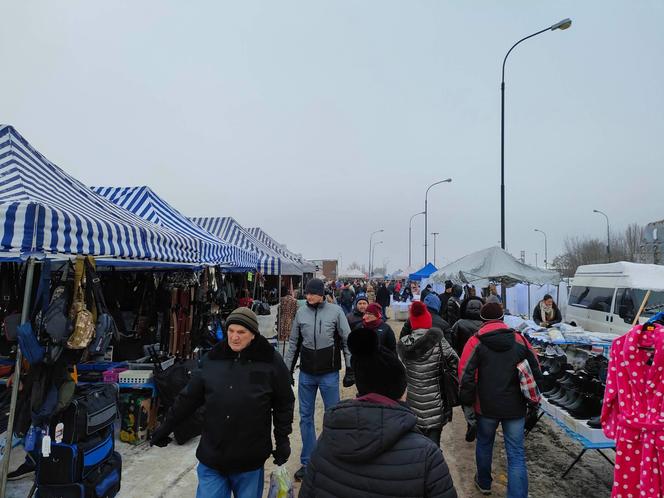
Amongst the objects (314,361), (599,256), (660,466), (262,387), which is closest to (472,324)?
(314,361)

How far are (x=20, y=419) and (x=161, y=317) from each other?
3.52m

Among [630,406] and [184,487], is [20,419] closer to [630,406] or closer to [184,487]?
[184,487]

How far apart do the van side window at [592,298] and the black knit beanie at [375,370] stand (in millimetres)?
10335

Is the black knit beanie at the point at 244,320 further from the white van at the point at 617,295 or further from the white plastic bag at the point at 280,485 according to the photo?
the white van at the point at 617,295

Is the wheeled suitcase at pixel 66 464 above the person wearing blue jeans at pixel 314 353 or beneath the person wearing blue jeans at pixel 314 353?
beneath

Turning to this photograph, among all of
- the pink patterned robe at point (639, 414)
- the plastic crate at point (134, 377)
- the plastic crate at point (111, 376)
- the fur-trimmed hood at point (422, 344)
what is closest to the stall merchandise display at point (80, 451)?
the plastic crate at point (134, 377)

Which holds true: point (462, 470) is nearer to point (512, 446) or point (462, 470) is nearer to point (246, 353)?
point (512, 446)

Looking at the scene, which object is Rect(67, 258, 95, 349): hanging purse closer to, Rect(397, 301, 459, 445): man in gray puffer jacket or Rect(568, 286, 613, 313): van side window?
Rect(397, 301, 459, 445): man in gray puffer jacket

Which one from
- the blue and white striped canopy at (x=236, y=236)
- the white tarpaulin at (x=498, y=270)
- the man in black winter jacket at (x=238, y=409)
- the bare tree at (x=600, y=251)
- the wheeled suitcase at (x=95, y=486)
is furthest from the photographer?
the bare tree at (x=600, y=251)

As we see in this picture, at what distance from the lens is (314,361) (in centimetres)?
425

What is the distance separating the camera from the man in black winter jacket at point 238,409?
2.53 metres

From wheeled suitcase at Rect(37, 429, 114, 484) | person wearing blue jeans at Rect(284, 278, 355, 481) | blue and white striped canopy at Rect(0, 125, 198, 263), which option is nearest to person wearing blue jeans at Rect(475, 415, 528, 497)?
person wearing blue jeans at Rect(284, 278, 355, 481)

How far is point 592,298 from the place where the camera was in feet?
35.8

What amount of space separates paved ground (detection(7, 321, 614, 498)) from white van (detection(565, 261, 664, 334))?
4543 millimetres
